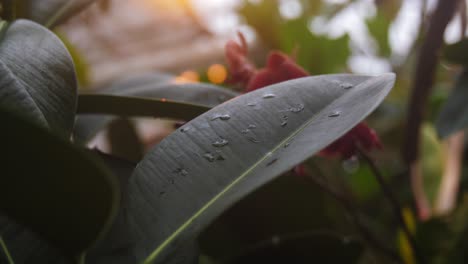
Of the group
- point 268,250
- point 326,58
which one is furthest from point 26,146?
point 326,58

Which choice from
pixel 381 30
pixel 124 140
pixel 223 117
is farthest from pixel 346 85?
pixel 381 30

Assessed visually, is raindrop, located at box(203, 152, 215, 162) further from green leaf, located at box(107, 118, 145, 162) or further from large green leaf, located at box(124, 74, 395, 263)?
green leaf, located at box(107, 118, 145, 162)

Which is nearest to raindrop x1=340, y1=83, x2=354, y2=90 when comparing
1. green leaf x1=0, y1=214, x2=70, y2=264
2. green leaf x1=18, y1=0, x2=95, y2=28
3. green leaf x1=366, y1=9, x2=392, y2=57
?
green leaf x1=0, y1=214, x2=70, y2=264

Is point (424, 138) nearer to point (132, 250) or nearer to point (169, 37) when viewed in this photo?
point (132, 250)

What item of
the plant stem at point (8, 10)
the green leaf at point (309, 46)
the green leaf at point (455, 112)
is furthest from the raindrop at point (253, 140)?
the green leaf at point (309, 46)

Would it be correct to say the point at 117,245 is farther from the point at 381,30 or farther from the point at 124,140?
the point at 381,30

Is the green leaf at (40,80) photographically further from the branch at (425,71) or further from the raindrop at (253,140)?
the branch at (425,71)
